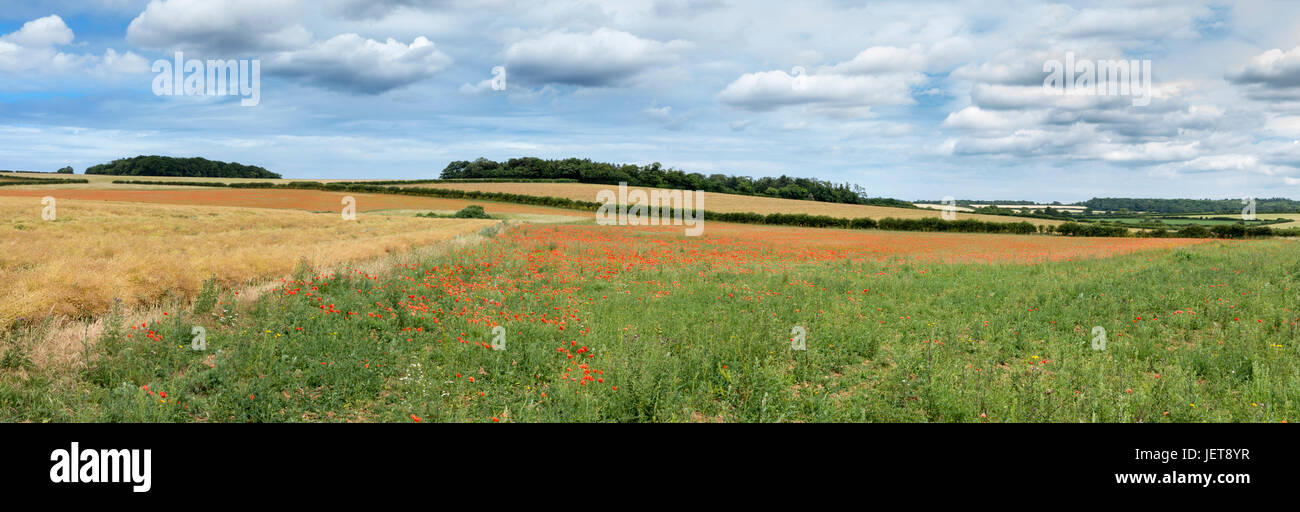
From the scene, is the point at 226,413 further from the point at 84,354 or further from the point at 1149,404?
the point at 1149,404

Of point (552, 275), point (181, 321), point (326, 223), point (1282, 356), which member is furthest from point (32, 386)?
point (326, 223)

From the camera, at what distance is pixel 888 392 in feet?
23.1

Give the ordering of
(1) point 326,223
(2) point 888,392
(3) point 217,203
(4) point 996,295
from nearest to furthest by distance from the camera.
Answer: (2) point 888,392
(4) point 996,295
(1) point 326,223
(3) point 217,203

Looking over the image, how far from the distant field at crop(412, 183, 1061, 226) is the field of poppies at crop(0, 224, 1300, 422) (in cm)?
5275

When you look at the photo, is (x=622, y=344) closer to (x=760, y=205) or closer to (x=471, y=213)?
(x=471, y=213)

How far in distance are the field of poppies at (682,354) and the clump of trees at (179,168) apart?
128879 millimetres

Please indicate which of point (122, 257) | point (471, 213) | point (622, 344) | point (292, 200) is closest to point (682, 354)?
point (622, 344)

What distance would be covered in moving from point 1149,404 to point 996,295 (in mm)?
7903

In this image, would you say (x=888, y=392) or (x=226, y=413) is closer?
(x=226, y=413)

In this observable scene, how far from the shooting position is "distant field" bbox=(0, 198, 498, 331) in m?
9.40

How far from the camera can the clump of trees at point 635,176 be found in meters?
117

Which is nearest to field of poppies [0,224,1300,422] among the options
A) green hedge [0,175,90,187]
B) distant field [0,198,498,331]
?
distant field [0,198,498,331]

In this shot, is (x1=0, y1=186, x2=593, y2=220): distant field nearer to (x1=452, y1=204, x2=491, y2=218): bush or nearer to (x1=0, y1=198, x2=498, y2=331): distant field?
(x1=452, y1=204, x2=491, y2=218): bush

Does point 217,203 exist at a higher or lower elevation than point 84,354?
higher
